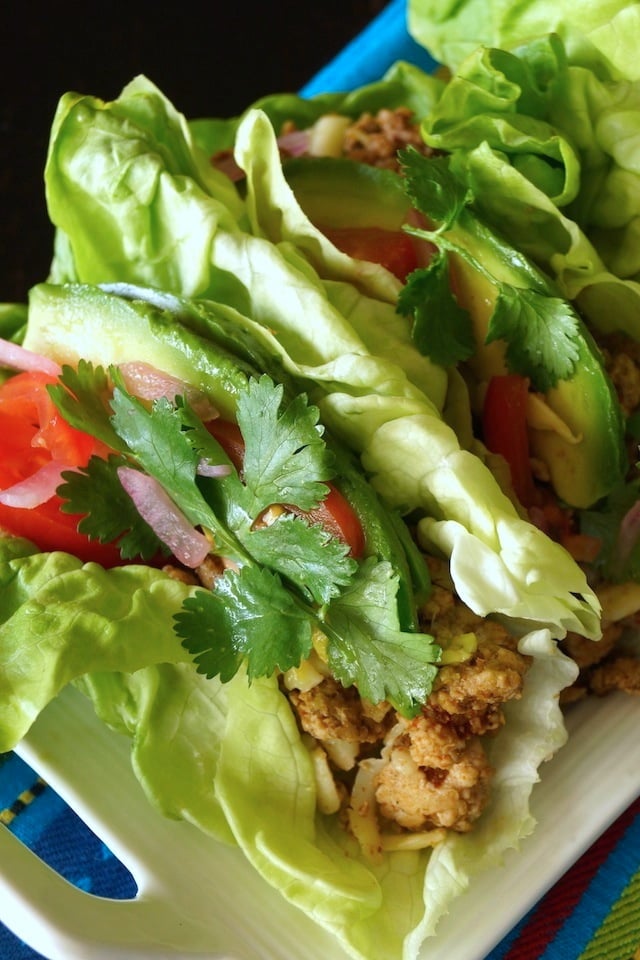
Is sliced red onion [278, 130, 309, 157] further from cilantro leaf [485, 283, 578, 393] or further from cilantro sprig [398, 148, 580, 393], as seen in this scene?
cilantro leaf [485, 283, 578, 393]

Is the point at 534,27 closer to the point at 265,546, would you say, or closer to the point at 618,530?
the point at 618,530

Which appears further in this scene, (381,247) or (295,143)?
(295,143)

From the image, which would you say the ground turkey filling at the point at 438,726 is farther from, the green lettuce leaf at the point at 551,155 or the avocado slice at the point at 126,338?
the green lettuce leaf at the point at 551,155

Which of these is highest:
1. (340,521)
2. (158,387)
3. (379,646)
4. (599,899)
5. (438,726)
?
(158,387)

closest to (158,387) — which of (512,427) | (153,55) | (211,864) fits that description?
(512,427)

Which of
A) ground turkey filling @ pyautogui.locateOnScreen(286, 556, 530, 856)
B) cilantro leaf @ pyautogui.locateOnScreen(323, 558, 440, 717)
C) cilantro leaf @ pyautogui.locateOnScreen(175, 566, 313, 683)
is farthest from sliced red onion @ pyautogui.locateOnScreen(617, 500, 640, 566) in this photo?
cilantro leaf @ pyautogui.locateOnScreen(175, 566, 313, 683)

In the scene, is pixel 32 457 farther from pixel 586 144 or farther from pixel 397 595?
pixel 586 144
